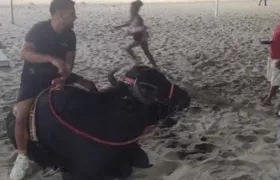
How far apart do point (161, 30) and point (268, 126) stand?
6.53 metres

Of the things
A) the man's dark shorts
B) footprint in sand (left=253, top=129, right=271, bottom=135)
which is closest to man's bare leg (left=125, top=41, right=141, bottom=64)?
footprint in sand (left=253, top=129, right=271, bottom=135)

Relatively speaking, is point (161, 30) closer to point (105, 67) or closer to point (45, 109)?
point (105, 67)

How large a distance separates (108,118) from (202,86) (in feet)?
10.6

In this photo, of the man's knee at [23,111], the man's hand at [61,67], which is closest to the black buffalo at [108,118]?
the man's hand at [61,67]

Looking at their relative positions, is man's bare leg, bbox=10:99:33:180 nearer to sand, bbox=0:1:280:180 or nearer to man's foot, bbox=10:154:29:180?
man's foot, bbox=10:154:29:180

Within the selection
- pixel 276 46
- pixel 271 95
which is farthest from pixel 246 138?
pixel 276 46

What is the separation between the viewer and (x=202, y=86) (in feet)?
17.7

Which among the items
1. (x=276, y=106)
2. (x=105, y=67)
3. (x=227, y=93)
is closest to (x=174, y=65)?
(x=105, y=67)

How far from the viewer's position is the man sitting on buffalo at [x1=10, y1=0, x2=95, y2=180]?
2.52 metres

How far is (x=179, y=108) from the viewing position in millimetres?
2256

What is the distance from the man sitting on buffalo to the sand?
46cm

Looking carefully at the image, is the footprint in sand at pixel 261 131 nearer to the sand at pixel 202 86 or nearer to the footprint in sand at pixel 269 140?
the sand at pixel 202 86

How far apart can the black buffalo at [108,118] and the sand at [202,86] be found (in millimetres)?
573

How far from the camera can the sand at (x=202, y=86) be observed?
3.04 meters
